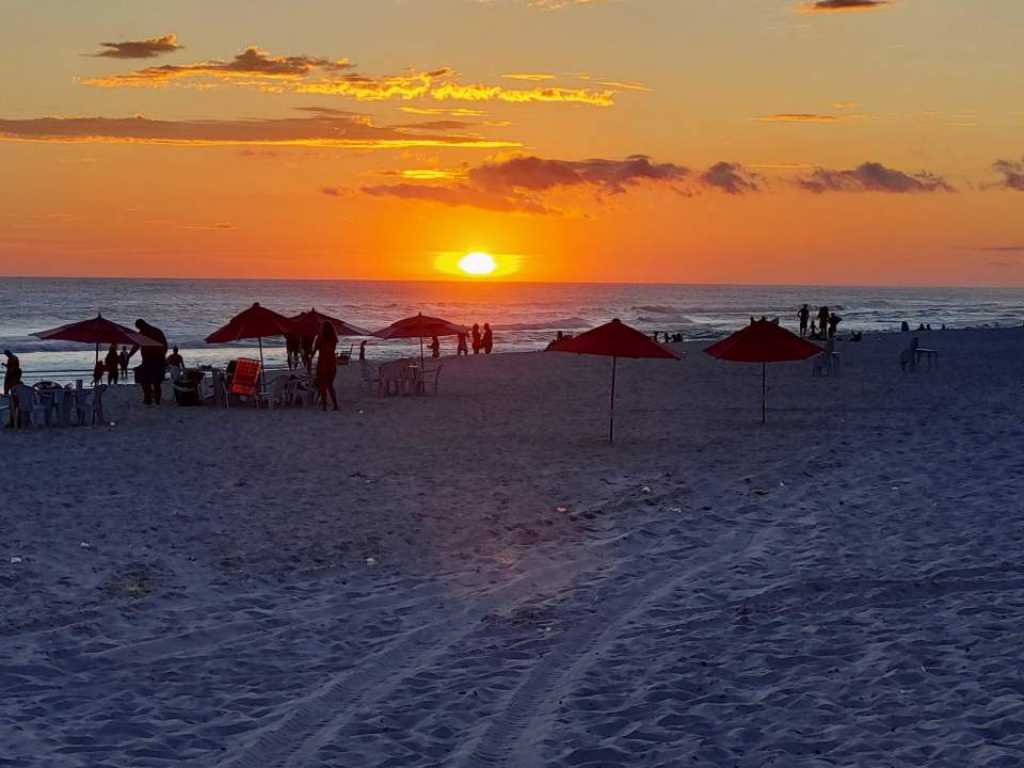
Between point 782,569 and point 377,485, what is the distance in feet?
19.0

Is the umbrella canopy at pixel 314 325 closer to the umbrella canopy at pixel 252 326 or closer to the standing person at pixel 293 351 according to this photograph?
the umbrella canopy at pixel 252 326

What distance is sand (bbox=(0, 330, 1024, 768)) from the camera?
5.94m

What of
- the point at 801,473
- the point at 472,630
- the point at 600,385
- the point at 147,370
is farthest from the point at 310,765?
the point at 600,385

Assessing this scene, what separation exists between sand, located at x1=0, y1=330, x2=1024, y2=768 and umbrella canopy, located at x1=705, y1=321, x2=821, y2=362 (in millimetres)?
1369

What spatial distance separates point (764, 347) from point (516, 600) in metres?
9.75

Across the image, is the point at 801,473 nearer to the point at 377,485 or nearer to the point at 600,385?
the point at 377,485

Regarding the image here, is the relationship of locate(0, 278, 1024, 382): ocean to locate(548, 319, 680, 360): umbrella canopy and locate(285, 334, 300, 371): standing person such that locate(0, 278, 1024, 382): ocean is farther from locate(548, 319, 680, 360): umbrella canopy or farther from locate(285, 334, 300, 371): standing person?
locate(548, 319, 680, 360): umbrella canopy

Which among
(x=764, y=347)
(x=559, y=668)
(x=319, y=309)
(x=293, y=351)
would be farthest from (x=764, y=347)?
(x=319, y=309)

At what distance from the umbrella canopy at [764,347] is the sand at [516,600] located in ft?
4.49

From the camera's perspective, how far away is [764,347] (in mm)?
17391

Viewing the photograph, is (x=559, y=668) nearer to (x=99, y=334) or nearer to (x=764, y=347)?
(x=764, y=347)

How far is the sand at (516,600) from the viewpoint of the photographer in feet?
19.5

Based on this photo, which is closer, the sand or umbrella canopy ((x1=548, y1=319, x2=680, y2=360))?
the sand

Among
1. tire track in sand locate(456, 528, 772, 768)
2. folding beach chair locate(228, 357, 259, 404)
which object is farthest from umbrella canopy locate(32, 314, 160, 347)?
tire track in sand locate(456, 528, 772, 768)
